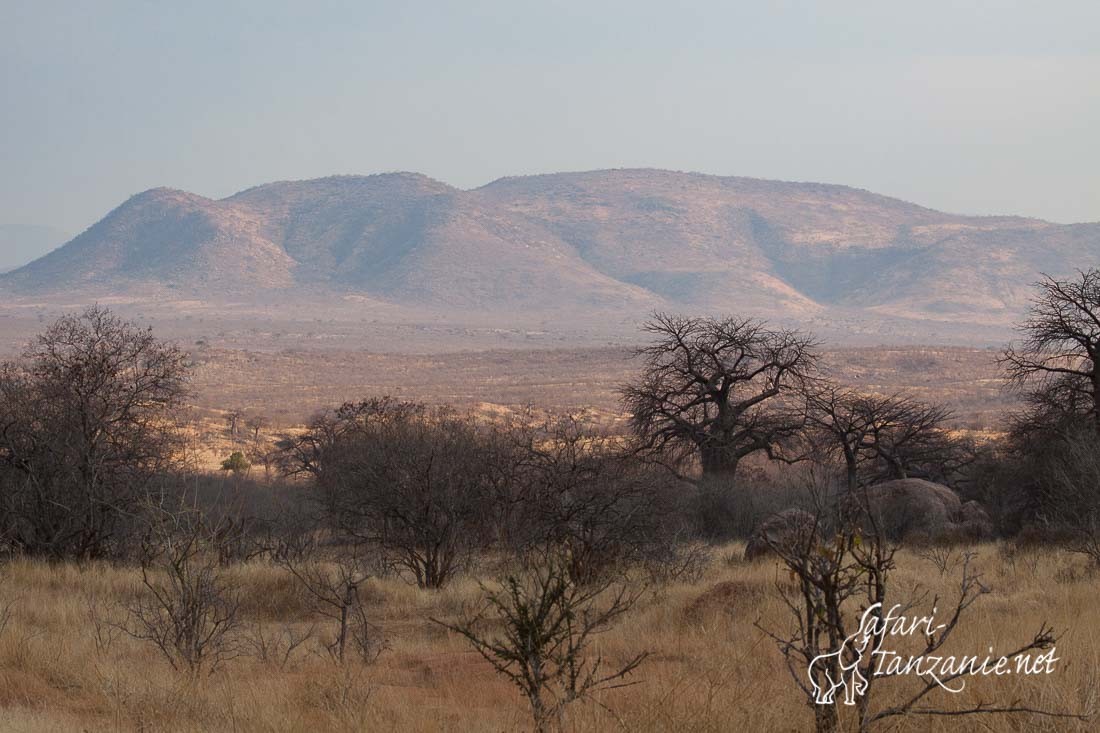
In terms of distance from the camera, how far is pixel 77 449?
18719 mm

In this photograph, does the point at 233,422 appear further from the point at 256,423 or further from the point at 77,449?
the point at 77,449

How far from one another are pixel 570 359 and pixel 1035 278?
421 feet

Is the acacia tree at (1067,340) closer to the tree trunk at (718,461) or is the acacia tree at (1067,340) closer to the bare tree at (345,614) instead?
the tree trunk at (718,461)

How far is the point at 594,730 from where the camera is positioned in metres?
6.91

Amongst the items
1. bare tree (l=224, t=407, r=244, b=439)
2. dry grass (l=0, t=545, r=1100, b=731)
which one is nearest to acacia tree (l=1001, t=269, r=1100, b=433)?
dry grass (l=0, t=545, r=1100, b=731)

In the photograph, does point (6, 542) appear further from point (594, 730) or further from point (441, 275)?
point (441, 275)

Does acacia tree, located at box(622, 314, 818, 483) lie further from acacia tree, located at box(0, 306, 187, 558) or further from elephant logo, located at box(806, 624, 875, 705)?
elephant logo, located at box(806, 624, 875, 705)

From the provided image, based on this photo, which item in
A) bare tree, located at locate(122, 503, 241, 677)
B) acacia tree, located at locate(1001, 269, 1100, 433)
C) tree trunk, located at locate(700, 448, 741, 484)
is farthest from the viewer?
tree trunk, located at locate(700, 448, 741, 484)

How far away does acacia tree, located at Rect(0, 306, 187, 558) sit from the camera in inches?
722

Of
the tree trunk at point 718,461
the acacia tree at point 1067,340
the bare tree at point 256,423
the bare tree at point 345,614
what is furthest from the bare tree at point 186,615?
the bare tree at point 256,423

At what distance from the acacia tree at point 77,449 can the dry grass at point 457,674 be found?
278 cm

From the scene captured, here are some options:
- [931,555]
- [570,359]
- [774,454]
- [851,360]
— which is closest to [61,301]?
[570,359]

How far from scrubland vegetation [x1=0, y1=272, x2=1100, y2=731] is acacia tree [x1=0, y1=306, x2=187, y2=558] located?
0.20 feet

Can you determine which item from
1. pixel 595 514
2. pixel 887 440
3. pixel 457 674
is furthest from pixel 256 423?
pixel 457 674
